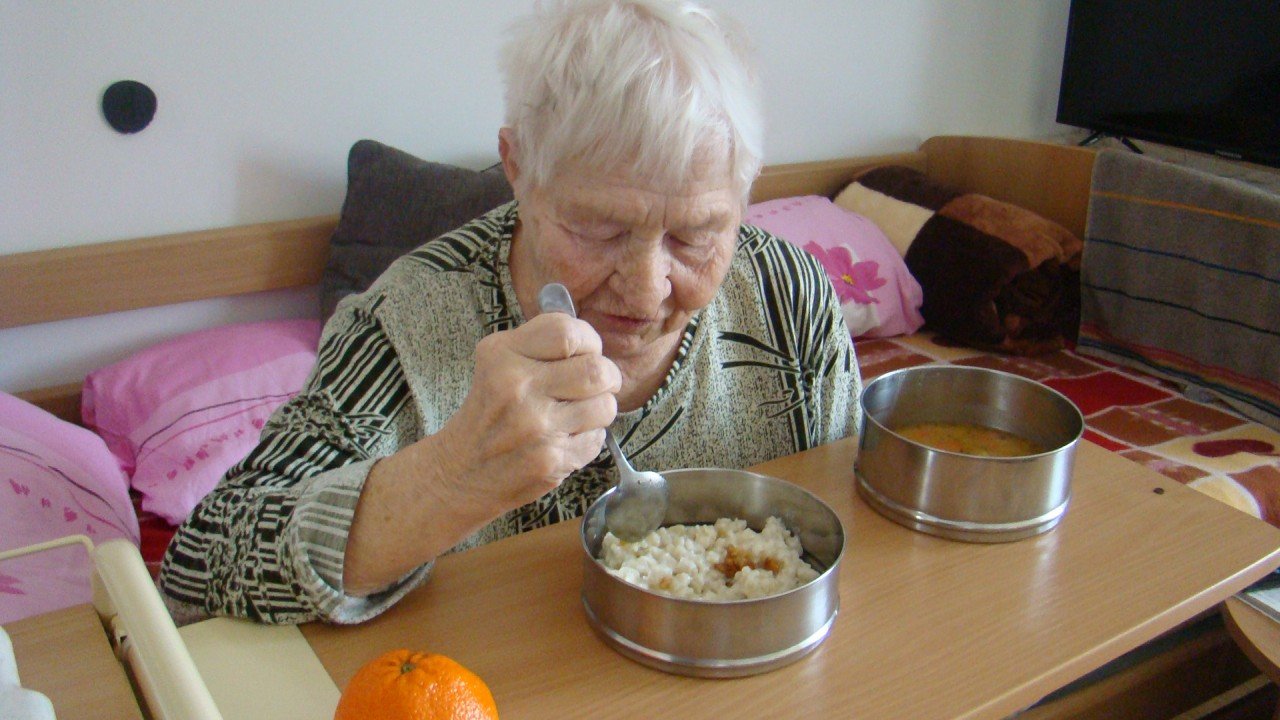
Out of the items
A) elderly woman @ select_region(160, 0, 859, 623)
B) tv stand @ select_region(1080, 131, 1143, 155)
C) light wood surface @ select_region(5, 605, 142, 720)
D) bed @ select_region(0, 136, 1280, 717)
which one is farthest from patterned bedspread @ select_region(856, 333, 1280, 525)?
light wood surface @ select_region(5, 605, 142, 720)

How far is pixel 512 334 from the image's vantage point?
0.85 metres

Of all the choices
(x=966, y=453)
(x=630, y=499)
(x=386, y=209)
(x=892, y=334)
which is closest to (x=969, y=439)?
(x=966, y=453)

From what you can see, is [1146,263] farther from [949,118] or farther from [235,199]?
[235,199]

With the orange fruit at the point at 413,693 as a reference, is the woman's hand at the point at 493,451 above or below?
above

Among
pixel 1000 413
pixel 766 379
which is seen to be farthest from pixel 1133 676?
pixel 766 379

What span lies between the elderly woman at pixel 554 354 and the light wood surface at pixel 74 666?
15 centimetres

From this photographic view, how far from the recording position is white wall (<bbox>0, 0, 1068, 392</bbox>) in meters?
1.82

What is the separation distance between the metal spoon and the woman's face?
0.05 meters

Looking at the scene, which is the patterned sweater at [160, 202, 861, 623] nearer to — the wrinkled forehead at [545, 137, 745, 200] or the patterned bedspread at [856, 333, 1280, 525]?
the wrinkled forehead at [545, 137, 745, 200]

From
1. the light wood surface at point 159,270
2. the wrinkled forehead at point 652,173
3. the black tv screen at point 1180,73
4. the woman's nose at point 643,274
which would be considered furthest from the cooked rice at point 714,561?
the black tv screen at point 1180,73

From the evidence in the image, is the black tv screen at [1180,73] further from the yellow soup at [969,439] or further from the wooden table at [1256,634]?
the yellow soup at [969,439]

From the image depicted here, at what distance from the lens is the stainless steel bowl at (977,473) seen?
1043 mm

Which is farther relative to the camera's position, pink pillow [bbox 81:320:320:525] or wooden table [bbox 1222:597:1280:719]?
pink pillow [bbox 81:320:320:525]

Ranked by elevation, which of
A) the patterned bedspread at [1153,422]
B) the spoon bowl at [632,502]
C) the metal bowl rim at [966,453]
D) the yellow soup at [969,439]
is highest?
the metal bowl rim at [966,453]
